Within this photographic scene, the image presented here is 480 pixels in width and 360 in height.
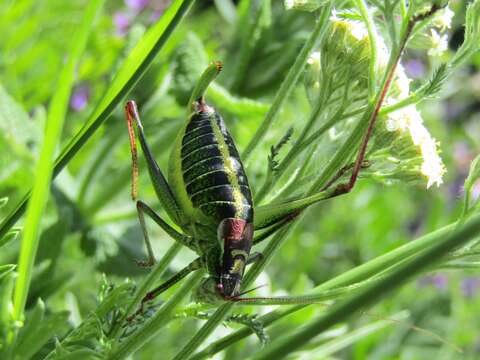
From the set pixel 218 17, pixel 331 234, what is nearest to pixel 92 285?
pixel 331 234

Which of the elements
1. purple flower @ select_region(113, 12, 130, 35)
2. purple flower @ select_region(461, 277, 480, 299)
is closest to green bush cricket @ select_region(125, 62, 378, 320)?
purple flower @ select_region(113, 12, 130, 35)

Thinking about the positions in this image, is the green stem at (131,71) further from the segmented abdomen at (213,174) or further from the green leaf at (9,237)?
the segmented abdomen at (213,174)

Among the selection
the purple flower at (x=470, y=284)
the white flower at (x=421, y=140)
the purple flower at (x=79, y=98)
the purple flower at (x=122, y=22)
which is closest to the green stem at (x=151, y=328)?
the white flower at (x=421, y=140)

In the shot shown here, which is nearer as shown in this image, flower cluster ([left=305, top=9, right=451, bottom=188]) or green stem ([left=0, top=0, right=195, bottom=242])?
green stem ([left=0, top=0, right=195, bottom=242])

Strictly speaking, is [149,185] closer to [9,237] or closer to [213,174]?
[213,174]

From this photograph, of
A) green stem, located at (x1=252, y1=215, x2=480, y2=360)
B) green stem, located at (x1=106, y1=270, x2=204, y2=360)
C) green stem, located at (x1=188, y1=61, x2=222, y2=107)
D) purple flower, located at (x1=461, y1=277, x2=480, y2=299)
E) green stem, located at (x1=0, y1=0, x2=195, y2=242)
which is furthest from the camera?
Result: purple flower, located at (x1=461, y1=277, x2=480, y2=299)

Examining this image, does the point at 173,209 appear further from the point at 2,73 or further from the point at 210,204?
the point at 2,73

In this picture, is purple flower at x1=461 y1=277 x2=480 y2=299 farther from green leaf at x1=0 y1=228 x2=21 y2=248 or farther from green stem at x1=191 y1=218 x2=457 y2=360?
green leaf at x1=0 y1=228 x2=21 y2=248
